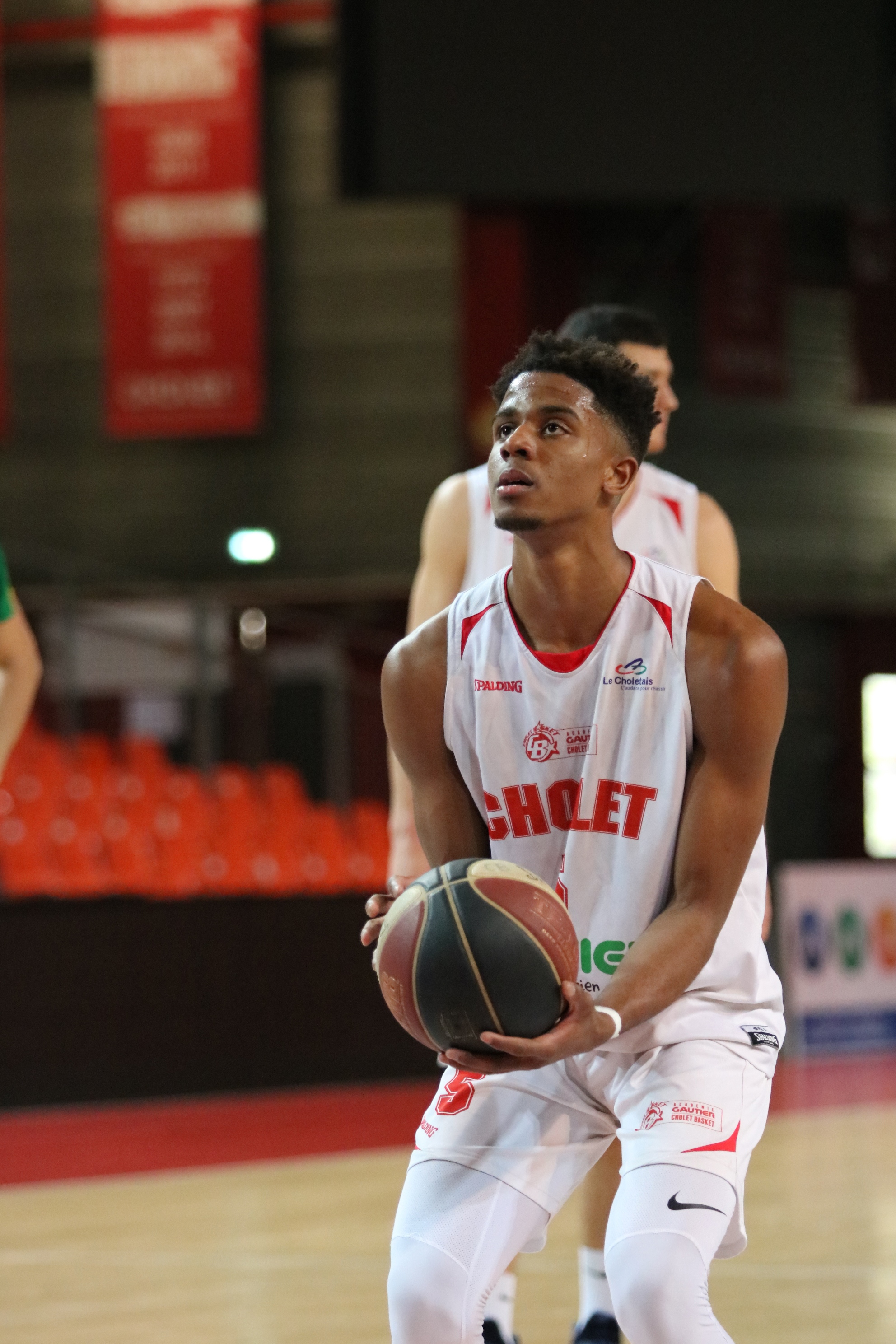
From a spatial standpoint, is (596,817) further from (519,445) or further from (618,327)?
(618,327)

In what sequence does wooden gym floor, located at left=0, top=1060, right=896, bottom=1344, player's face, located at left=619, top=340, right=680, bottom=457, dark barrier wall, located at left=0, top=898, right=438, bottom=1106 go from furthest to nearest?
dark barrier wall, located at left=0, top=898, right=438, bottom=1106
wooden gym floor, located at left=0, top=1060, right=896, bottom=1344
player's face, located at left=619, top=340, right=680, bottom=457

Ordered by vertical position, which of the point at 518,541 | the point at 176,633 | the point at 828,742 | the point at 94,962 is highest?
the point at 518,541

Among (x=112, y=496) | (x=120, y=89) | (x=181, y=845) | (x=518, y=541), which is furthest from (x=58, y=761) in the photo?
(x=518, y=541)

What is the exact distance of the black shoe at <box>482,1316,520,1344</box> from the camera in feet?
10.6

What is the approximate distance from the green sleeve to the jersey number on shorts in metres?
2.04

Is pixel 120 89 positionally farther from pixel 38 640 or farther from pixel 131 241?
pixel 38 640

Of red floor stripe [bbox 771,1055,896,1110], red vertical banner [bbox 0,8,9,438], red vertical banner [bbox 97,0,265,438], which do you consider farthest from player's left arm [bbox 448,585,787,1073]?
red vertical banner [bbox 97,0,265,438]

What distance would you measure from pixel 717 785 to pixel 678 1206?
555 mm

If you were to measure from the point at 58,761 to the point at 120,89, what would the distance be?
5.80m

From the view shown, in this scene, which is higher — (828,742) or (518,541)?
(518,541)

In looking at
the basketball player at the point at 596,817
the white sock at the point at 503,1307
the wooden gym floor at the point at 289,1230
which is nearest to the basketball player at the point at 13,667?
the wooden gym floor at the point at 289,1230

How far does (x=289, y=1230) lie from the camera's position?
16.9ft

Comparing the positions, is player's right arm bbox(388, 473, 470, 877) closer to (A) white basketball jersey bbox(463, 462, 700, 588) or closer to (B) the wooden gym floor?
(A) white basketball jersey bbox(463, 462, 700, 588)

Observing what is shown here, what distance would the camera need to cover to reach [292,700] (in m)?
11.3
